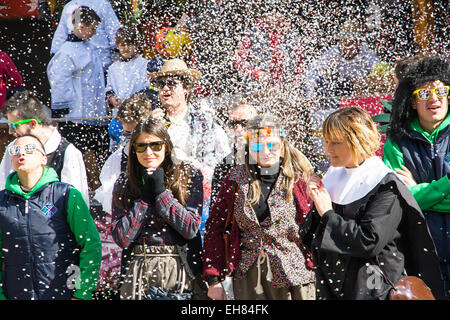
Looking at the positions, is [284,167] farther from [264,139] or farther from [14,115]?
[14,115]

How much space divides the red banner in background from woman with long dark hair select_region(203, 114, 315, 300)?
18.0ft

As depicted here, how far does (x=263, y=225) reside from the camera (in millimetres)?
3451

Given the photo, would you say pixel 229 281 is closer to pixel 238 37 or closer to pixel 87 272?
pixel 87 272

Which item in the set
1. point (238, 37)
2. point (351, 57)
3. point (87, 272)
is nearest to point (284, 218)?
point (87, 272)

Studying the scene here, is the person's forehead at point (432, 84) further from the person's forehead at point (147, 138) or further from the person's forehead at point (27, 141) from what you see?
the person's forehead at point (27, 141)

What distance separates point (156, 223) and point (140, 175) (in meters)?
0.36

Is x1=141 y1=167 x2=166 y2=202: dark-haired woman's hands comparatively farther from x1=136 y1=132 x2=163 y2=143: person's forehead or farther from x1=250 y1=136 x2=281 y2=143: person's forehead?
x1=250 y1=136 x2=281 y2=143: person's forehead

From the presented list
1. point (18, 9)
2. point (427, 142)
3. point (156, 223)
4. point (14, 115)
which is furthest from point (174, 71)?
point (18, 9)

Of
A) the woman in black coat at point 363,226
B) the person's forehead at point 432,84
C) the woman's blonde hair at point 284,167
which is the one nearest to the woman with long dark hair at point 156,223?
the woman's blonde hair at point 284,167

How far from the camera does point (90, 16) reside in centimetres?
684

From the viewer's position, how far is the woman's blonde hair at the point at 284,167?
11.4 feet

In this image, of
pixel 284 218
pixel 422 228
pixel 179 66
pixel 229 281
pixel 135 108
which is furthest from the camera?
pixel 179 66

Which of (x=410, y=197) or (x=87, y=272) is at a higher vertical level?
(x=410, y=197)

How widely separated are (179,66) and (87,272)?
2.41 meters
